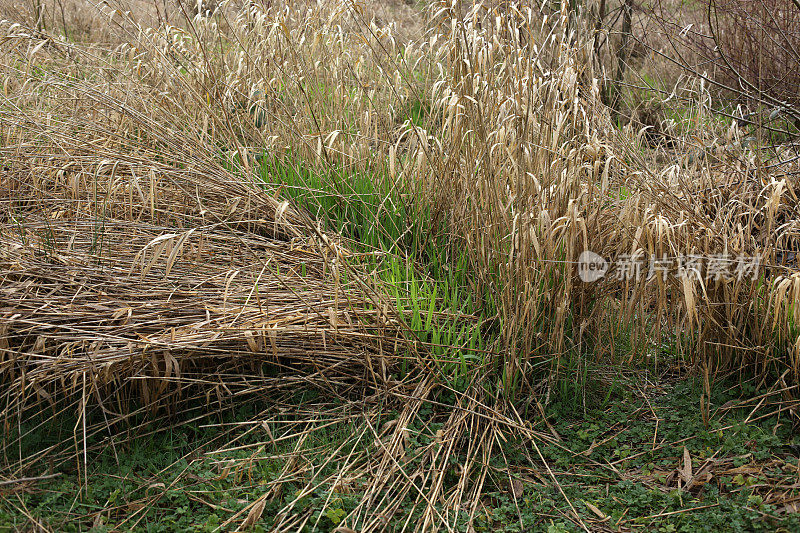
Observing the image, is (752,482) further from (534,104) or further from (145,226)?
(145,226)

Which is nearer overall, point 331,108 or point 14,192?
point 14,192

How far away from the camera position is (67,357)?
7.29 feet

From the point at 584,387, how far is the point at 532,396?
0.74 feet

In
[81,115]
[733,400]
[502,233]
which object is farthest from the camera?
[81,115]

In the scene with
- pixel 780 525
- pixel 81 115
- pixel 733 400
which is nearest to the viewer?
pixel 780 525

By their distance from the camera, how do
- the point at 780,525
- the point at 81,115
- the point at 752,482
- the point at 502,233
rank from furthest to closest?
the point at 81,115 < the point at 502,233 < the point at 752,482 < the point at 780,525

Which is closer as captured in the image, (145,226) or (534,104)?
(534,104)

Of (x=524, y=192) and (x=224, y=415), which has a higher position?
(x=524, y=192)

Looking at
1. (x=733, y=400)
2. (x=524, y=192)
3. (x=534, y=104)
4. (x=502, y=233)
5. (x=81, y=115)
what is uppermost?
(x=81, y=115)

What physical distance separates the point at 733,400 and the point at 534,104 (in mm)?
1295

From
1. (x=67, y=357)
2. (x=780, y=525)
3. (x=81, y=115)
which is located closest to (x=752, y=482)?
(x=780, y=525)

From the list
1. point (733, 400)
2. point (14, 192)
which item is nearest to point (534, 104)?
point (733, 400)

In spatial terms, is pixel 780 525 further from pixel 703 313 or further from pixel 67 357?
pixel 67 357

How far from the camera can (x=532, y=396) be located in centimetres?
244
